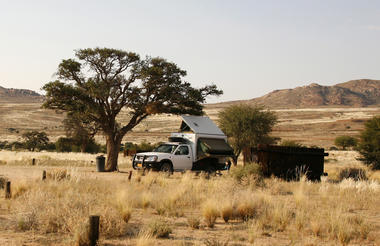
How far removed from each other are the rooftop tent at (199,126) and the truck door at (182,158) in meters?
1.30

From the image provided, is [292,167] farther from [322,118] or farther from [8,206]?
[322,118]

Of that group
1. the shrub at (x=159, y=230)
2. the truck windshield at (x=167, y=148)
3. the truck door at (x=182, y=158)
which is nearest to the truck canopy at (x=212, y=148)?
the truck door at (x=182, y=158)

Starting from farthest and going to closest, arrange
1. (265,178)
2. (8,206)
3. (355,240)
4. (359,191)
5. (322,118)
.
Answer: (322,118)
(265,178)
(359,191)
(8,206)
(355,240)

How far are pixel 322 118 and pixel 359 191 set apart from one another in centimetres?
13068

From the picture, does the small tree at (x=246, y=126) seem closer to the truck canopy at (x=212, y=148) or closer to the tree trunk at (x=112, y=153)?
the truck canopy at (x=212, y=148)

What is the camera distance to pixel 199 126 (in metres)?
26.4

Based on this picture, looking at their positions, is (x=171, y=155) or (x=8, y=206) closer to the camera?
(x=8, y=206)

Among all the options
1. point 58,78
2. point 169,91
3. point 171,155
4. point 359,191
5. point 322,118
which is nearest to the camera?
point 359,191

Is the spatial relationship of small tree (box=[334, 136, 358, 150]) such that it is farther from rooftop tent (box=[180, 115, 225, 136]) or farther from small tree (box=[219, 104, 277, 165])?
rooftop tent (box=[180, 115, 225, 136])

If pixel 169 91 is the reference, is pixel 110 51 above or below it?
above

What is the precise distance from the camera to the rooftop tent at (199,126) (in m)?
25.8

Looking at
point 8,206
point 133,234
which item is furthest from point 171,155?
point 133,234

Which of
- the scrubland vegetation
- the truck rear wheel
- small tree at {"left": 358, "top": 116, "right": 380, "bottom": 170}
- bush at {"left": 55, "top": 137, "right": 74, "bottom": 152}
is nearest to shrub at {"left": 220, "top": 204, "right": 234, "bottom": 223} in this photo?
the scrubland vegetation

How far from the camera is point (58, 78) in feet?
87.3
